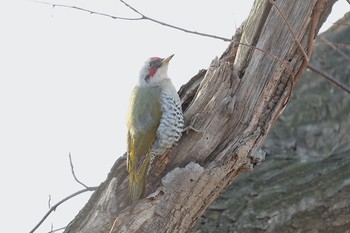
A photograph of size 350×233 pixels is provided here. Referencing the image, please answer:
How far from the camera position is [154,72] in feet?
20.3

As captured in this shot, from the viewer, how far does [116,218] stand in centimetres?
506

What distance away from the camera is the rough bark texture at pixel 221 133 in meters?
5.10

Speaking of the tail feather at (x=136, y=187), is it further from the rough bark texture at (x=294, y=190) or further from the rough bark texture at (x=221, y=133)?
the rough bark texture at (x=294, y=190)

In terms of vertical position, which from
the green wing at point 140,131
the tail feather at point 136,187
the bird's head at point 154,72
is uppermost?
the bird's head at point 154,72

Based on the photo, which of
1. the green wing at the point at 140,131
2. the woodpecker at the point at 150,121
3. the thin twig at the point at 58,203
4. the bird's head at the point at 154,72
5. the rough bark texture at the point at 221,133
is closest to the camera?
the rough bark texture at the point at 221,133

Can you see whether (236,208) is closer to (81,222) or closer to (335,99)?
(81,222)

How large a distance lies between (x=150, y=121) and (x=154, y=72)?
530 millimetres

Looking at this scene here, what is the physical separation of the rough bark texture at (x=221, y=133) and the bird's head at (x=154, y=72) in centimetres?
65

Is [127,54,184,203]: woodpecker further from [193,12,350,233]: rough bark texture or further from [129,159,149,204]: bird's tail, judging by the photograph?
[193,12,350,233]: rough bark texture

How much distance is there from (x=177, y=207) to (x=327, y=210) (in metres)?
1.45

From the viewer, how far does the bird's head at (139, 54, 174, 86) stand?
20.2 feet

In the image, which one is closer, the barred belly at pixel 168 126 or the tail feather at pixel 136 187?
the tail feather at pixel 136 187

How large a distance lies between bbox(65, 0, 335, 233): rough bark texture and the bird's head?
65 cm

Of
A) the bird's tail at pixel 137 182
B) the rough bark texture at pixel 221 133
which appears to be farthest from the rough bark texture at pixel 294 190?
the bird's tail at pixel 137 182
